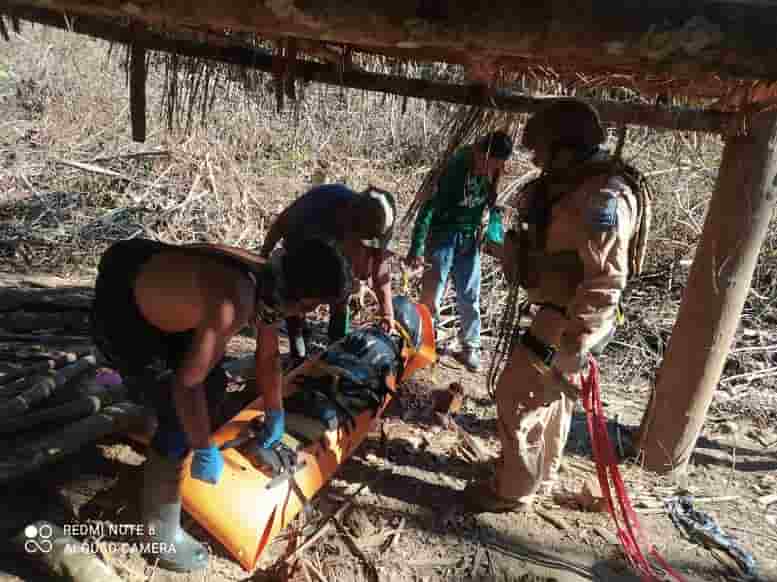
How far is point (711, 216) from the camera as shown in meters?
3.25

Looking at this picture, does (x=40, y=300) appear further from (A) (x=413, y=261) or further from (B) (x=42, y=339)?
(A) (x=413, y=261)

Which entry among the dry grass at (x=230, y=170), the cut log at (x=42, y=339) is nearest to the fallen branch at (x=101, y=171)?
the dry grass at (x=230, y=170)

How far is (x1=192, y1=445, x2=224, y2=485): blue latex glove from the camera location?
267cm

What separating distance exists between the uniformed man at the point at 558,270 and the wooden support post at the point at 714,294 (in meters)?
0.68

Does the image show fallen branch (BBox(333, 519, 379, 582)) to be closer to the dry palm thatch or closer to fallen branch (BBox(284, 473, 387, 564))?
fallen branch (BBox(284, 473, 387, 564))

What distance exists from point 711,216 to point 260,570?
3056 millimetres

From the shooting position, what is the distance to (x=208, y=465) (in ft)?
8.83

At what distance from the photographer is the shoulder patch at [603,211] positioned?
254cm

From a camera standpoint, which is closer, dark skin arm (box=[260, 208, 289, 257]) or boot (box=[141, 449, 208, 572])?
boot (box=[141, 449, 208, 572])

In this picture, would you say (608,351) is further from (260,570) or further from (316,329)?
(260,570)

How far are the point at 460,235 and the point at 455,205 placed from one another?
0.88 feet

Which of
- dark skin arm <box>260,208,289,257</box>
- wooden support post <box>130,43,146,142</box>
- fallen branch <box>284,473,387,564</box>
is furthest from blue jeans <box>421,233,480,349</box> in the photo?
wooden support post <box>130,43,146,142</box>

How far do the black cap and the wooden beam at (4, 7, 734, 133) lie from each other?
0.67 m

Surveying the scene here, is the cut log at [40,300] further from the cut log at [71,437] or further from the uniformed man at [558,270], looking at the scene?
the uniformed man at [558,270]
